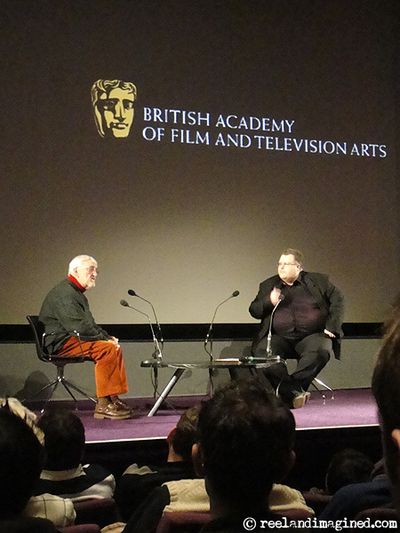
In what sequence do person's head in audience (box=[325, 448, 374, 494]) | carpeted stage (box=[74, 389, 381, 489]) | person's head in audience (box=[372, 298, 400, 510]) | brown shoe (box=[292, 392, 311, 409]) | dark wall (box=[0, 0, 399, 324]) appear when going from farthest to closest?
dark wall (box=[0, 0, 399, 324]) < brown shoe (box=[292, 392, 311, 409]) < carpeted stage (box=[74, 389, 381, 489]) < person's head in audience (box=[325, 448, 374, 494]) < person's head in audience (box=[372, 298, 400, 510])

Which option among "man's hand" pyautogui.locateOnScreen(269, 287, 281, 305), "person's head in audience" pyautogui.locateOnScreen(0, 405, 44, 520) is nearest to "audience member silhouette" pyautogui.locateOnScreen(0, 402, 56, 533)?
"person's head in audience" pyautogui.locateOnScreen(0, 405, 44, 520)

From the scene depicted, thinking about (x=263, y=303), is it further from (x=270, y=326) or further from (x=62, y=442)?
(x=62, y=442)

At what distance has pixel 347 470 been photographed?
236cm

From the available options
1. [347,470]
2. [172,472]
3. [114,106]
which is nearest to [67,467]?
[172,472]

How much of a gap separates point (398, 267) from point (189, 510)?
513cm

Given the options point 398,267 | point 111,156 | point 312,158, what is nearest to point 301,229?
point 312,158

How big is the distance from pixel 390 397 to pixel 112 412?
398cm

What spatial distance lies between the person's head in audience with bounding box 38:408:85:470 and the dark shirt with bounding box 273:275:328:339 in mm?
2926

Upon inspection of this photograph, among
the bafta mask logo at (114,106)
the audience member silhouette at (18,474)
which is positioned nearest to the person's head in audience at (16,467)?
the audience member silhouette at (18,474)

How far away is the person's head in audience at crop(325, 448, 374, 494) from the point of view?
93.0 inches

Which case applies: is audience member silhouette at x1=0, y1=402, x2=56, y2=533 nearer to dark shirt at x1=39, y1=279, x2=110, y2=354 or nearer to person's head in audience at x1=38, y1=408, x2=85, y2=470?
person's head in audience at x1=38, y1=408, x2=85, y2=470

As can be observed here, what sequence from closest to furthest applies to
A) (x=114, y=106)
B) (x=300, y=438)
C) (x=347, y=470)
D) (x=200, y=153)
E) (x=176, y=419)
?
(x=347, y=470), (x=300, y=438), (x=176, y=419), (x=114, y=106), (x=200, y=153)

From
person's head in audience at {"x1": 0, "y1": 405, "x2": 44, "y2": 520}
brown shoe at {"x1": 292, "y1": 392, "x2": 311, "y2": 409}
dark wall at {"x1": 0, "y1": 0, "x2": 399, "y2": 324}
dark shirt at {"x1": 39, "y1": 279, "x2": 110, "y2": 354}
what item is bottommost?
brown shoe at {"x1": 292, "y1": 392, "x2": 311, "y2": 409}

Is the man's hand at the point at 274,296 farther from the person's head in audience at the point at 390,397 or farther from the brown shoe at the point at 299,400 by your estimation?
the person's head in audience at the point at 390,397
